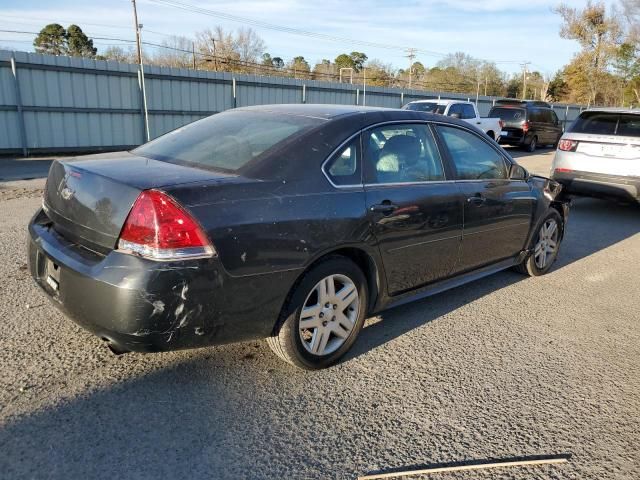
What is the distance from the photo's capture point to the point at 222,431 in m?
2.62

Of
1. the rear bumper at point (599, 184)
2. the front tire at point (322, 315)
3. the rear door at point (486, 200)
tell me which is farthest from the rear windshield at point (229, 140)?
the rear bumper at point (599, 184)

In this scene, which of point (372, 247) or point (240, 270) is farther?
point (372, 247)

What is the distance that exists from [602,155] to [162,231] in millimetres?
7901

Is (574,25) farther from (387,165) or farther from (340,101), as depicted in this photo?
(387,165)

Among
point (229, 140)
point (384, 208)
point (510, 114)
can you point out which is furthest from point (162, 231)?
point (510, 114)

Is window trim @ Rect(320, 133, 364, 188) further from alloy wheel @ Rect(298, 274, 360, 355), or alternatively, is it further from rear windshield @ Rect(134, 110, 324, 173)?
alloy wheel @ Rect(298, 274, 360, 355)

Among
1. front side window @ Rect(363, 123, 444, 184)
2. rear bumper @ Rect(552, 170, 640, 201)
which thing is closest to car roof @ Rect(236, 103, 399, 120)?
front side window @ Rect(363, 123, 444, 184)

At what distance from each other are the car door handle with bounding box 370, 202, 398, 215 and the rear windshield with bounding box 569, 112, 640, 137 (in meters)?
6.46

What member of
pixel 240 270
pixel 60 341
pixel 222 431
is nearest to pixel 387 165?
pixel 240 270

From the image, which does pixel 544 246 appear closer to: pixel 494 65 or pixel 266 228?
pixel 266 228

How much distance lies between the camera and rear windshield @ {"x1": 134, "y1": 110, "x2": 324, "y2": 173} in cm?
316

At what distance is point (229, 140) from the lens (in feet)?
11.3

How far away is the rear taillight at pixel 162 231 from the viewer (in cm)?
254

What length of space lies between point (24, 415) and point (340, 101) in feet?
68.0
